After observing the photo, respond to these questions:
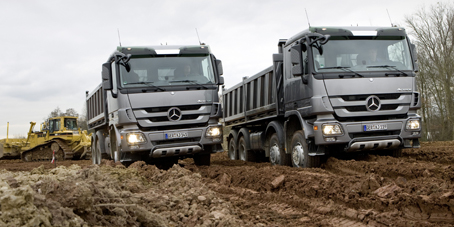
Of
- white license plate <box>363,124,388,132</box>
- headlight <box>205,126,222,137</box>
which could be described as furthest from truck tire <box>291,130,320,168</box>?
headlight <box>205,126,222,137</box>

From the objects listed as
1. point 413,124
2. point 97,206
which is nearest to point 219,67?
point 413,124

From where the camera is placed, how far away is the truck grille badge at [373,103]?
8.80 m

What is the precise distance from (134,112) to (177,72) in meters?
1.36

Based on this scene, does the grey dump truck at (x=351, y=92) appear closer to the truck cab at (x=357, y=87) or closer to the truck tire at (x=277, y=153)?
the truck cab at (x=357, y=87)

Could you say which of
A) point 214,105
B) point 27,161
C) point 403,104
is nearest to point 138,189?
point 214,105

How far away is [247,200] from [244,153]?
7387mm

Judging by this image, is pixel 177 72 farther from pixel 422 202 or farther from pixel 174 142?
pixel 422 202

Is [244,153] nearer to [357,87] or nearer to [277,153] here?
[277,153]

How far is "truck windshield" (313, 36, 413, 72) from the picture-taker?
29.3 feet

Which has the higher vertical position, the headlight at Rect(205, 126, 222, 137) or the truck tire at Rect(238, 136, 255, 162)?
the headlight at Rect(205, 126, 222, 137)

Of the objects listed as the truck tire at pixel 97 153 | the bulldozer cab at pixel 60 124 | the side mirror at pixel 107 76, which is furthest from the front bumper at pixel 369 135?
the bulldozer cab at pixel 60 124

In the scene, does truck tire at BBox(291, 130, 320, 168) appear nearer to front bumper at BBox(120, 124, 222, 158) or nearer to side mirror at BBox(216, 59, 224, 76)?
front bumper at BBox(120, 124, 222, 158)

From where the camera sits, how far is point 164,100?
1018 cm

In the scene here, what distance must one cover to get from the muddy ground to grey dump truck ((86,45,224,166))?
180 centimetres
